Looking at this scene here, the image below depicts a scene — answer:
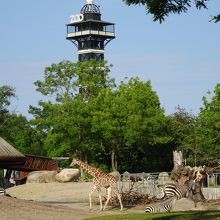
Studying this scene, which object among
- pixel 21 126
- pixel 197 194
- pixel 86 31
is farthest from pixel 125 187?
pixel 86 31

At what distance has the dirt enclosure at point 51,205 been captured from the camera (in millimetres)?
23344

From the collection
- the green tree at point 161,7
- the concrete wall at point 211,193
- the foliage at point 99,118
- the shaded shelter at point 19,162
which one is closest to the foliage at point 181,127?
the foliage at point 99,118

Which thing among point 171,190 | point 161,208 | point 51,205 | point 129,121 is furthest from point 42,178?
point 161,208

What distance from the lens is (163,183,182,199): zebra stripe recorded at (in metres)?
31.2

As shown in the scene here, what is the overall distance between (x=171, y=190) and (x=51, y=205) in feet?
21.5

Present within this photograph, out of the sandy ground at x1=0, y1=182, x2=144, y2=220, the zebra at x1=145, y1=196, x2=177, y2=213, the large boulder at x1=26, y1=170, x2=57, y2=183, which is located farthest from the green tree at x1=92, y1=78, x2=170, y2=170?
the zebra at x1=145, y1=196, x2=177, y2=213

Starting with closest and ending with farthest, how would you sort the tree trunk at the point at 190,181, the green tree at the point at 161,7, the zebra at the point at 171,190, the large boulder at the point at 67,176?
the green tree at the point at 161,7, the tree trunk at the point at 190,181, the zebra at the point at 171,190, the large boulder at the point at 67,176

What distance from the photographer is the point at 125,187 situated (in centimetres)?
3756

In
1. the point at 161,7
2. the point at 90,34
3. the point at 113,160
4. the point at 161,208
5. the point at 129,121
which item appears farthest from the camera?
the point at 90,34

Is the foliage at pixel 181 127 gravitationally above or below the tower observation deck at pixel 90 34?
below

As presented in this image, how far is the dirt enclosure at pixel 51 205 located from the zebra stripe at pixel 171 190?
1417mm

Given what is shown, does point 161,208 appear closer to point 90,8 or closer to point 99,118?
point 99,118

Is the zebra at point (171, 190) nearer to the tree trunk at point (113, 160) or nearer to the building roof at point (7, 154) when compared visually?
the building roof at point (7, 154)

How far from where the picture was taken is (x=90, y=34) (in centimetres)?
11594
